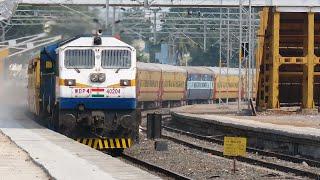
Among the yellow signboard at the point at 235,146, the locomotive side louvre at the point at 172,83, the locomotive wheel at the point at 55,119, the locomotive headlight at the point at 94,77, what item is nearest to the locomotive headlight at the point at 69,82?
the locomotive headlight at the point at 94,77

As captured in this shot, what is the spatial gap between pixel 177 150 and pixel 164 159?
328 cm

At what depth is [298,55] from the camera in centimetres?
4731

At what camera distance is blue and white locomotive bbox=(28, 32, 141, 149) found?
24.3 m

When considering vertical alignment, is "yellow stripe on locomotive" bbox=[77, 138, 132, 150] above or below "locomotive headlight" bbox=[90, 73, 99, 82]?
below

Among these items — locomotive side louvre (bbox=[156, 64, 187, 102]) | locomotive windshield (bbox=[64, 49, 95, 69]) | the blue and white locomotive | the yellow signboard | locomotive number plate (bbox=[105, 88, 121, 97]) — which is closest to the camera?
the yellow signboard

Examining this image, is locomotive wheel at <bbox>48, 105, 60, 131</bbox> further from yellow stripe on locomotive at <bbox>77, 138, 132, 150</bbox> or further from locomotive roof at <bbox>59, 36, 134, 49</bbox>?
locomotive roof at <bbox>59, 36, 134, 49</bbox>

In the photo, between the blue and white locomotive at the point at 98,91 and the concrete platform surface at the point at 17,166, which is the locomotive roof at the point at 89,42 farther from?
the concrete platform surface at the point at 17,166

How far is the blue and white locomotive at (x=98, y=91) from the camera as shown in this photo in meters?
24.3

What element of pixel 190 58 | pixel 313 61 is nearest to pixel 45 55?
pixel 313 61

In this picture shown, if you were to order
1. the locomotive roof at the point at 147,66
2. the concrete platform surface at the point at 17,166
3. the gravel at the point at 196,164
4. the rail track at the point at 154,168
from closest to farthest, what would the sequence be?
the concrete platform surface at the point at 17,166 → the rail track at the point at 154,168 → the gravel at the point at 196,164 → the locomotive roof at the point at 147,66

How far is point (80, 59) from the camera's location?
24.6 m

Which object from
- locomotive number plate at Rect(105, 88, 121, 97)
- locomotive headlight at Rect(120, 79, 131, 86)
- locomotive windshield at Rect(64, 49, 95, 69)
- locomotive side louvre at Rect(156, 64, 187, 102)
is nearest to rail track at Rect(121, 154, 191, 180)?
locomotive number plate at Rect(105, 88, 121, 97)

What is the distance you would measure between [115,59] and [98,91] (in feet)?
3.43

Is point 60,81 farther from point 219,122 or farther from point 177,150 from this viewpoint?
point 219,122
